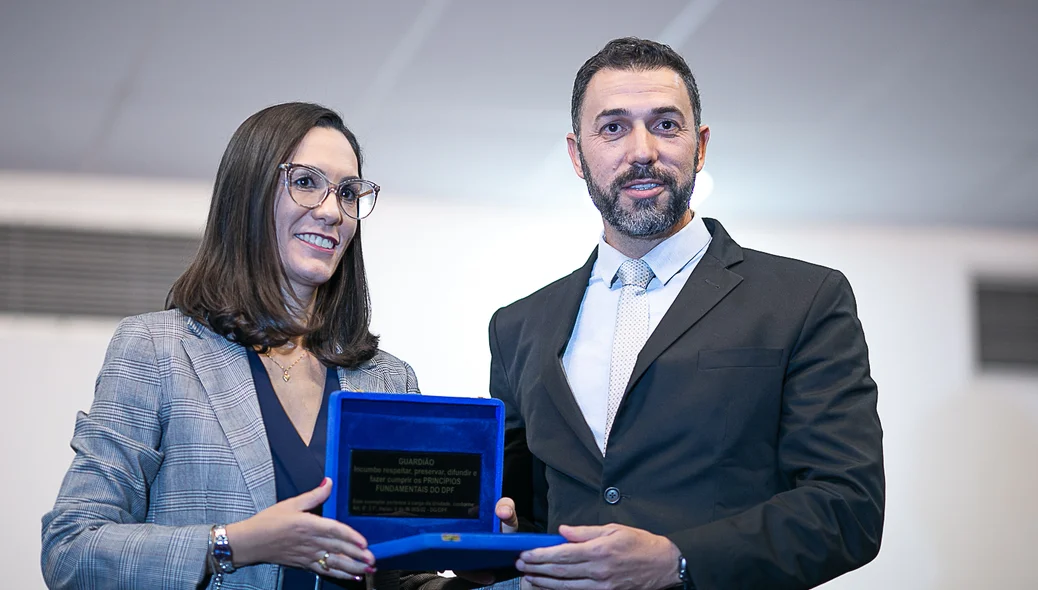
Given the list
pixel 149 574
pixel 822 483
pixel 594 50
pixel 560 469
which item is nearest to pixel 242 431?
pixel 149 574

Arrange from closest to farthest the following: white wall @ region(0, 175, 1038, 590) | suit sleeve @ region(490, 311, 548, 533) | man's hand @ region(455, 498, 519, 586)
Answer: man's hand @ region(455, 498, 519, 586)
suit sleeve @ region(490, 311, 548, 533)
white wall @ region(0, 175, 1038, 590)

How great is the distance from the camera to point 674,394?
1996 millimetres

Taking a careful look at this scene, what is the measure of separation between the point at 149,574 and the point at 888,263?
467 centimetres

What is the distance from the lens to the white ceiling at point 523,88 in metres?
3.73

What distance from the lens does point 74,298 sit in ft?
16.8

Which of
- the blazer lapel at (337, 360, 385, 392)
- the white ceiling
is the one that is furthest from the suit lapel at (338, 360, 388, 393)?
the white ceiling

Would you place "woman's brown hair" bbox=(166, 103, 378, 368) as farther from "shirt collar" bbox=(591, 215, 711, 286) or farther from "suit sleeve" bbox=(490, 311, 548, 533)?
"shirt collar" bbox=(591, 215, 711, 286)

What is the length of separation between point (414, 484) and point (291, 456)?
0.29 metres

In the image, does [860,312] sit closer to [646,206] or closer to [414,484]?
[646,206]

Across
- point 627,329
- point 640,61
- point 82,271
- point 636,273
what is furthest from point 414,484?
point 82,271

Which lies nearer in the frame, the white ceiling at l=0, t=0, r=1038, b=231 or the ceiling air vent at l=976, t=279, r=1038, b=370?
the white ceiling at l=0, t=0, r=1038, b=231

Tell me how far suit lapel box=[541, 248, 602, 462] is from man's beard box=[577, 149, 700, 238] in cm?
18

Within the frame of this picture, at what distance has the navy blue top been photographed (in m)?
1.98

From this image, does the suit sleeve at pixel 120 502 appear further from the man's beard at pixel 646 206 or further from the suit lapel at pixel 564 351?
the man's beard at pixel 646 206
